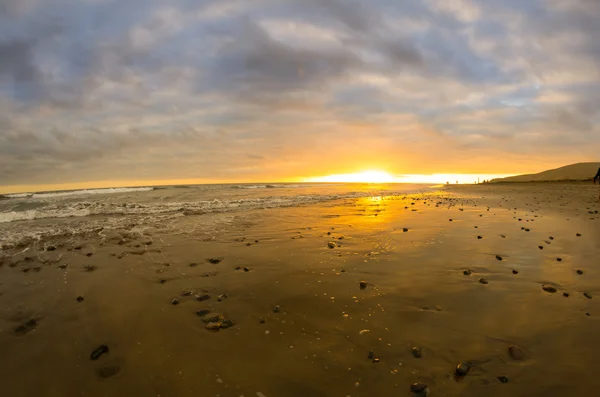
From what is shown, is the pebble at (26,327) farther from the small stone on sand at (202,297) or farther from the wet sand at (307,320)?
the small stone on sand at (202,297)

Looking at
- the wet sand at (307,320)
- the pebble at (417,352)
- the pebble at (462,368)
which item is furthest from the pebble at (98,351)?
the pebble at (462,368)

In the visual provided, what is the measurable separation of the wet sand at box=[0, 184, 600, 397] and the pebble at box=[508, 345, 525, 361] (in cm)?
5

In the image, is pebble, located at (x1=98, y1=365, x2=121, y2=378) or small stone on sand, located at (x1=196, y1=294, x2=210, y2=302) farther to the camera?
small stone on sand, located at (x1=196, y1=294, x2=210, y2=302)

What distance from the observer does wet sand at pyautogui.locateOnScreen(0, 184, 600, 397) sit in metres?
3.74

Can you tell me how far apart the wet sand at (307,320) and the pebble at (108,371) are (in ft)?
0.08

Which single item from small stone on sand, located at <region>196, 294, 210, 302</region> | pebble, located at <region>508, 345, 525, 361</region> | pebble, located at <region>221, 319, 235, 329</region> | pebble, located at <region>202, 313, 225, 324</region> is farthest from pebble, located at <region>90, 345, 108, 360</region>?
pebble, located at <region>508, 345, 525, 361</region>

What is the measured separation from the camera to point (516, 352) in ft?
13.2

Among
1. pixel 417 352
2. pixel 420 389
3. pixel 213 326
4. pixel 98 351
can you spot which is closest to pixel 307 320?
pixel 213 326

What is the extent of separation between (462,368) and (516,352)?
3.19ft

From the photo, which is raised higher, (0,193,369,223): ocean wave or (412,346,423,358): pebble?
(0,193,369,223): ocean wave

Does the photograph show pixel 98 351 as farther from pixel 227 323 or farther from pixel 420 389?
pixel 420 389

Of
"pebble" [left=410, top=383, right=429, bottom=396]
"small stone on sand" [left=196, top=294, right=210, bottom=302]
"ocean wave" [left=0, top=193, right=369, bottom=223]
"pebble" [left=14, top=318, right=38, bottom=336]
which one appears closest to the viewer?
"pebble" [left=410, top=383, right=429, bottom=396]

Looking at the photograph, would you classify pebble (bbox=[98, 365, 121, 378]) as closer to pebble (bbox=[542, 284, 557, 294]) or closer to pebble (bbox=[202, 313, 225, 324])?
pebble (bbox=[202, 313, 225, 324])

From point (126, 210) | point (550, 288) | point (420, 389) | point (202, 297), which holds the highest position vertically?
point (126, 210)
